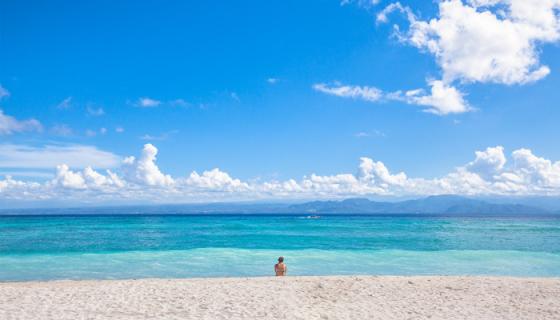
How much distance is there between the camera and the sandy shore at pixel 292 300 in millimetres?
10406

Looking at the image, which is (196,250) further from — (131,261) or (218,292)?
(218,292)

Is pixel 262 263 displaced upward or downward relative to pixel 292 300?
downward

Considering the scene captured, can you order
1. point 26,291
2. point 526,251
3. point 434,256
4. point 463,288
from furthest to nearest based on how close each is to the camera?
Result: 1. point 526,251
2. point 434,256
3. point 463,288
4. point 26,291

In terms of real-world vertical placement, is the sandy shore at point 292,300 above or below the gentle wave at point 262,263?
above

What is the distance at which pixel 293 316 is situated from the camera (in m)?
10.3

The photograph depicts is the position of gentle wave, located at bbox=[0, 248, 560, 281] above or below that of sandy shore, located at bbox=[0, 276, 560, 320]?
below

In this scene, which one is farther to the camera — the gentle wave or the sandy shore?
the gentle wave

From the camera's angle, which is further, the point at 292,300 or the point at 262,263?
the point at 262,263

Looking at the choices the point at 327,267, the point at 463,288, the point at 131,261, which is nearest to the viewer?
the point at 463,288

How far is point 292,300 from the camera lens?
39.1ft

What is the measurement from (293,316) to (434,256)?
19321 millimetres

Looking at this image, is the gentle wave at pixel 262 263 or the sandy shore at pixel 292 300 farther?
the gentle wave at pixel 262 263

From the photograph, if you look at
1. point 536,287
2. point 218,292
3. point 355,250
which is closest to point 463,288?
point 536,287

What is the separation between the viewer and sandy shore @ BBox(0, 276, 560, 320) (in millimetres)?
10406
